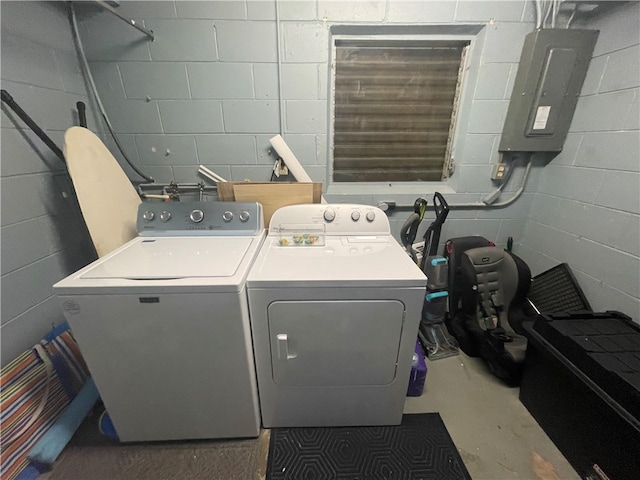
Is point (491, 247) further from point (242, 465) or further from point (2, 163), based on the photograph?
point (2, 163)

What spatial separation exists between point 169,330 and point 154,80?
5.06ft

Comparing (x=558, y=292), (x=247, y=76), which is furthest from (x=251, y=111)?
(x=558, y=292)

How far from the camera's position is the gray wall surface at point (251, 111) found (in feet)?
4.25

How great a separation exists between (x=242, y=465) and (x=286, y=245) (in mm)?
1037

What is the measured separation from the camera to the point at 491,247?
68.8 inches

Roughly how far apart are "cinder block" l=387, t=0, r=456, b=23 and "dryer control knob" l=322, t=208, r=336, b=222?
1218mm

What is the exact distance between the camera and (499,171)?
73.4 inches

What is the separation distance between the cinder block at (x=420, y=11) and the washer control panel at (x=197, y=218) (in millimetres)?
1407

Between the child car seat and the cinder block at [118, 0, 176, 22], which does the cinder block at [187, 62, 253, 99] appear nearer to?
the cinder block at [118, 0, 176, 22]

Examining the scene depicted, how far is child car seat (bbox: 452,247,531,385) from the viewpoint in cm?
168

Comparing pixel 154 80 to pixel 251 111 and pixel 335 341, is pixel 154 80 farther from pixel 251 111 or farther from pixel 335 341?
pixel 335 341

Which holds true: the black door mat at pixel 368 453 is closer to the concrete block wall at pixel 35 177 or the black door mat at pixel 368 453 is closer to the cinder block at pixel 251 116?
the concrete block wall at pixel 35 177

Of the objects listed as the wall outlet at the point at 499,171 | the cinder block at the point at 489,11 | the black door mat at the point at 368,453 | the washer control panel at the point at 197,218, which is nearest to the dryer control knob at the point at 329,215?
the washer control panel at the point at 197,218

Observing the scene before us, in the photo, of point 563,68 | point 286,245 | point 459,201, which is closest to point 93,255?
point 286,245
